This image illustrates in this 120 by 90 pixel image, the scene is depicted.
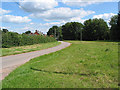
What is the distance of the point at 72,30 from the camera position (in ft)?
279

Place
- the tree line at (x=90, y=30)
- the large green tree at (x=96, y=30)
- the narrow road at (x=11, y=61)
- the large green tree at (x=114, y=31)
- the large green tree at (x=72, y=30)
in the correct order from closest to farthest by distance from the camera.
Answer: the narrow road at (x=11, y=61) < the large green tree at (x=114, y=31) < the tree line at (x=90, y=30) < the large green tree at (x=96, y=30) < the large green tree at (x=72, y=30)

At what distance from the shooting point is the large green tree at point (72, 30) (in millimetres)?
83188

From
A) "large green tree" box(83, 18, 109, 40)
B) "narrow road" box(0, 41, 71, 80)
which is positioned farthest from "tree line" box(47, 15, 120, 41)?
"narrow road" box(0, 41, 71, 80)

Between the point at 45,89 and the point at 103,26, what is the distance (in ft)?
252

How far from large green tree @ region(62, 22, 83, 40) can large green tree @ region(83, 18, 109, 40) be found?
560 cm

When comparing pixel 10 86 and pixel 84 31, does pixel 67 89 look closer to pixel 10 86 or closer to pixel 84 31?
pixel 10 86

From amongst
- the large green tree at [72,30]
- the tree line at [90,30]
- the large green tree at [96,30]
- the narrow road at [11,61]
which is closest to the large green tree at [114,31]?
the tree line at [90,30]

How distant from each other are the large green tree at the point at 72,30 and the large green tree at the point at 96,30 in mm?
5600

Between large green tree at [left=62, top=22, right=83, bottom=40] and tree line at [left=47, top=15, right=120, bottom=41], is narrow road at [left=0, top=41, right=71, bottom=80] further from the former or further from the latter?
large green tree at [left=62, top=22, right=83, bottom=40]

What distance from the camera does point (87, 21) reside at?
271 feet

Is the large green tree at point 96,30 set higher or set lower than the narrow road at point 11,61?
higher

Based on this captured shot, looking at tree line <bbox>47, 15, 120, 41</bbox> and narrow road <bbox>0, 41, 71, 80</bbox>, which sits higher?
tree line <bbox>47, 15, 120, 41</bbox>

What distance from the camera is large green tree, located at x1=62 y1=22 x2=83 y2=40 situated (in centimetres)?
8319

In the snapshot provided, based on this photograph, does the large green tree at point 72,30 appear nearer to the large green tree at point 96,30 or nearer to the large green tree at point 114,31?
the large green tree at point 96,30
